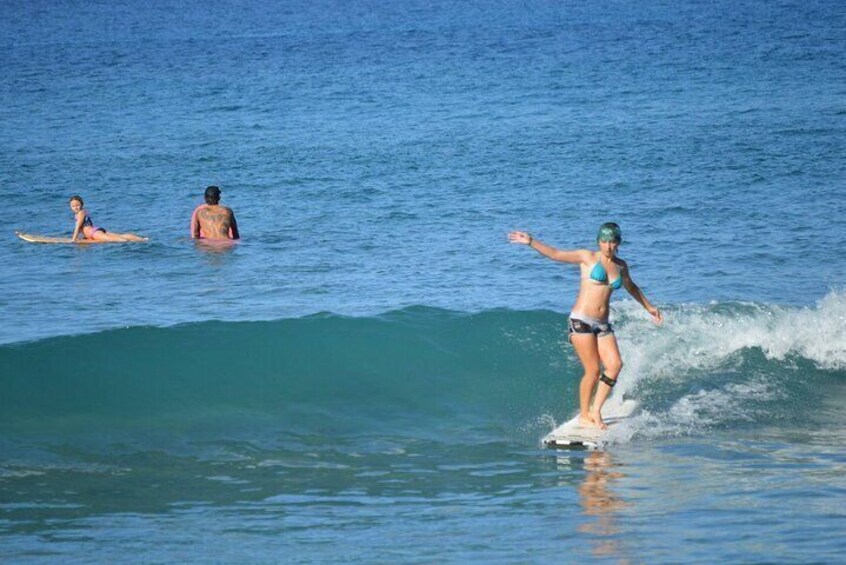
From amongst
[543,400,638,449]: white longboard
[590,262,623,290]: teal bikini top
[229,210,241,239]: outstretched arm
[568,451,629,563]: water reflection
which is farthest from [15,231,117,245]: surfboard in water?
[568,451,629,563]: water reflection

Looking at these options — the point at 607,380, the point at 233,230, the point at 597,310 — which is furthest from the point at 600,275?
the point at 233,230

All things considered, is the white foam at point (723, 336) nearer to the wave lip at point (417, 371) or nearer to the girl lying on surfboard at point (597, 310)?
the wave lip at point (417, 371)

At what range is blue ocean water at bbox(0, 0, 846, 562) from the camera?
9281 millimetres

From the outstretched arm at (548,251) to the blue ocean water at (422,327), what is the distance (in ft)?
5.35

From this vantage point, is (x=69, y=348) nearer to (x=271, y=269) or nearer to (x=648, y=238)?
(x=271, y=269)

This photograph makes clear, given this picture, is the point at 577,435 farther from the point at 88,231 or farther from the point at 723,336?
the point at 88,231

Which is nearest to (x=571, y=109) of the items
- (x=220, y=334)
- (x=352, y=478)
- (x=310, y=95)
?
(x=310, y=95)

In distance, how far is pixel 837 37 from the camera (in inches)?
1753

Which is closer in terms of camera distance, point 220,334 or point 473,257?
point 220,334

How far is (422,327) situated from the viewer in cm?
1522

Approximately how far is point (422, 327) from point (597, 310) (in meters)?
4.44

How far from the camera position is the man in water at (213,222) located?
19.6 metres

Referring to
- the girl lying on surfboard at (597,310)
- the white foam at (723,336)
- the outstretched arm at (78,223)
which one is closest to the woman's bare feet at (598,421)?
the girl lying on surfboard at (597,310)

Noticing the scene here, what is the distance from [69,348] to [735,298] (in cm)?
790
